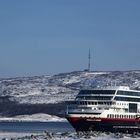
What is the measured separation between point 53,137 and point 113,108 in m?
19.8

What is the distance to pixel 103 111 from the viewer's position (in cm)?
12306

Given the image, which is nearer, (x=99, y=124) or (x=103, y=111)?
(x=99, y=124)

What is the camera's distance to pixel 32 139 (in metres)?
103

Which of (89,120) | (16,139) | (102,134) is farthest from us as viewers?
(89,120)

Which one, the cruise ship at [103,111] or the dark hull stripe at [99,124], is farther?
the cruise ship at [103,111]

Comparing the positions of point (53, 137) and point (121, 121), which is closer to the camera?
point (53, 137)

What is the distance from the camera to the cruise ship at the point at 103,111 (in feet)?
402

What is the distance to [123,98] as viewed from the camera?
127 m

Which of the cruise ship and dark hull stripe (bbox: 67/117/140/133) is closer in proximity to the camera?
dark hull stripe (bbox: 67/117/140/133)

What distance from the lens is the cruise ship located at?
12261 cm

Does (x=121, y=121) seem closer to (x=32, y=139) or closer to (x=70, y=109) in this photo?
(x=70, y=109)

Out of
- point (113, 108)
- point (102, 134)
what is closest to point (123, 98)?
point (113, 108)

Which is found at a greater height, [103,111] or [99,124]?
[103,111]

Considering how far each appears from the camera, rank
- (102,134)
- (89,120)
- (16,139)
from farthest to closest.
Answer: (89,120)
(102,134)
(16,139)
